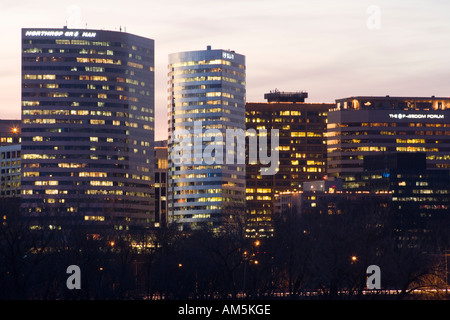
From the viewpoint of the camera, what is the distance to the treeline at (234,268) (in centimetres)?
11812

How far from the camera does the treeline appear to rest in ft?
388

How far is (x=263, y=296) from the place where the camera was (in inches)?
4791

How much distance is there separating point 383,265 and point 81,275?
30.1 metres

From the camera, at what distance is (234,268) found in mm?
127750
